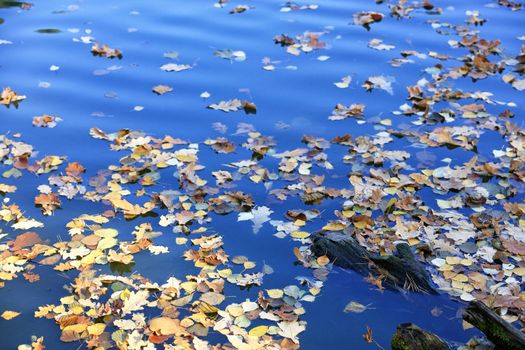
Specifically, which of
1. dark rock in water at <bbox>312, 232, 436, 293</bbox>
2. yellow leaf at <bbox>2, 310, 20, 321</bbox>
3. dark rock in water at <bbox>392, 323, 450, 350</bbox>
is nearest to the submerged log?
dark rock in water at <bbox>392, 323, 450, 350</bbox>

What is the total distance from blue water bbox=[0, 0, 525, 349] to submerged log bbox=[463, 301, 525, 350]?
237 mm

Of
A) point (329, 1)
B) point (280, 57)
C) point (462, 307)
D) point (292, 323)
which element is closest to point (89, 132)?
point (280, 57)

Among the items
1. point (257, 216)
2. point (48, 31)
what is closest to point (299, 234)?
point (257, 216)

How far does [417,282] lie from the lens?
4.52 meters

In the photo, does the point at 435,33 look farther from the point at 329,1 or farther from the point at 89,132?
the point at 89,132

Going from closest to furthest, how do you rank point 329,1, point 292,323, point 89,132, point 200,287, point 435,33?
point 292,323
point 200,287
point 89,132
point 435,33
point 329,1

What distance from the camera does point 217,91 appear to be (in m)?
7.32

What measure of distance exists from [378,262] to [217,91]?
10.8 ft

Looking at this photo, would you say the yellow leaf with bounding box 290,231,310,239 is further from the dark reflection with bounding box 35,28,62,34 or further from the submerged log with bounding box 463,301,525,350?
the dark reflection with bounding box 35,28,62,34

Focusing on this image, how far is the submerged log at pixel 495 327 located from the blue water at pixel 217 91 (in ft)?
0.78

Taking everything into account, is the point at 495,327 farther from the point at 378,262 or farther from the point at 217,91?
the point at 217,91

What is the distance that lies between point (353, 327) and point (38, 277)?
2.12 m

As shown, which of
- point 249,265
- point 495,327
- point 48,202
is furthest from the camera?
point 48,202

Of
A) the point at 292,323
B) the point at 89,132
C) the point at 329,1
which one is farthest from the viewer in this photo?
the point at 329,1
